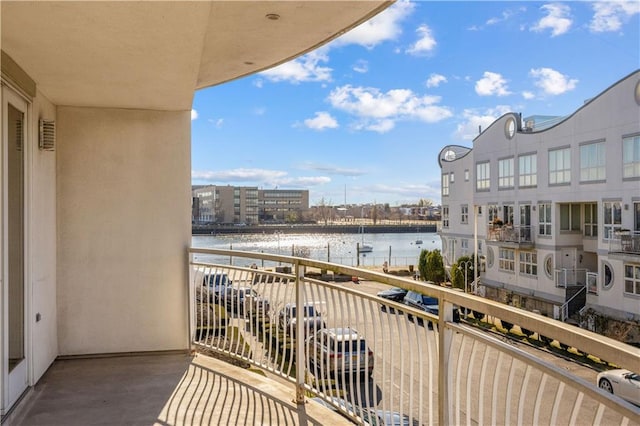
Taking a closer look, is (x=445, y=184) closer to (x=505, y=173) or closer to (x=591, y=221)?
→ (x=505, y=173)

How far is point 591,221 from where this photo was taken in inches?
814

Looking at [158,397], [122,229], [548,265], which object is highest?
[122,229]

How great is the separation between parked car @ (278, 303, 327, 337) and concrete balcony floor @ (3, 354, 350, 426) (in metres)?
0.43

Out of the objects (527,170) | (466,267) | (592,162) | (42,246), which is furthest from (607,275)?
(42,246)

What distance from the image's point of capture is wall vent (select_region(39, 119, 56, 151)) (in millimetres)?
3281

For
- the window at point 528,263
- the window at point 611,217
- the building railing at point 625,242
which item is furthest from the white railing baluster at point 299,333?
the window at point 528,263

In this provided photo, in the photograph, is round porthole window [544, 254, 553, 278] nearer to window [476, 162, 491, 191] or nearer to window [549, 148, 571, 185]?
window [549, 148, 571, 185]

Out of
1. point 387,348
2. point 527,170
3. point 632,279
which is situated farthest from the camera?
point 527,170

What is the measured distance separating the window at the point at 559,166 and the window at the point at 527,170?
810 millimetres

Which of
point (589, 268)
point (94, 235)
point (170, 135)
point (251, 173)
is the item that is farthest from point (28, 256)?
point (251, 173)

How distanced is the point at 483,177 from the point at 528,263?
5399mm

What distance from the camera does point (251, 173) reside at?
202ft

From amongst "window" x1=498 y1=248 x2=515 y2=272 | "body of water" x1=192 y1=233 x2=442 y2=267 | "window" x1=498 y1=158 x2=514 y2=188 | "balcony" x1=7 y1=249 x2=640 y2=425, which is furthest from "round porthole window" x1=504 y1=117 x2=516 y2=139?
"balcony" x1=7 y1=249 x2=640 y2=425

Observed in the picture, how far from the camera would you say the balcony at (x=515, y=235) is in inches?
883
